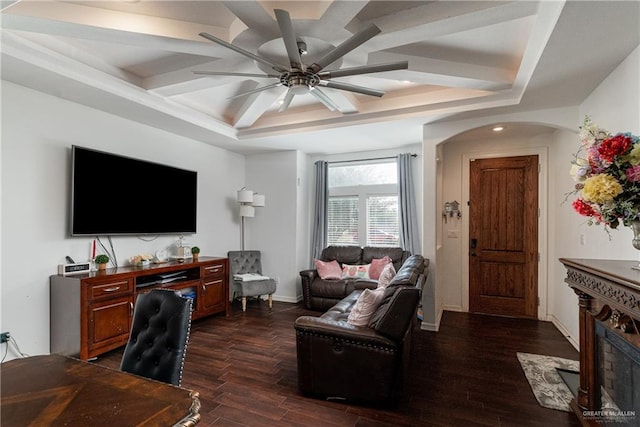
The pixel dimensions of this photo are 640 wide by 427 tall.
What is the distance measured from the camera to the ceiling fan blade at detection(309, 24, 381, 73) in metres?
1.83

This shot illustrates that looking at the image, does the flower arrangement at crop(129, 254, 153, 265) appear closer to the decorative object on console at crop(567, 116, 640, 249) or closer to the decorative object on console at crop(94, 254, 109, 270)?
the decorative object on console at crop(94, 254, 109, 270)

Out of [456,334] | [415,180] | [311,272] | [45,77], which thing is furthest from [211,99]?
[456,334]

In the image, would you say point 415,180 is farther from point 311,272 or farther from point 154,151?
point 154,151

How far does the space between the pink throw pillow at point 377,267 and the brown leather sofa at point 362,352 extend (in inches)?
90.3

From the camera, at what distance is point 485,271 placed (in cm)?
475

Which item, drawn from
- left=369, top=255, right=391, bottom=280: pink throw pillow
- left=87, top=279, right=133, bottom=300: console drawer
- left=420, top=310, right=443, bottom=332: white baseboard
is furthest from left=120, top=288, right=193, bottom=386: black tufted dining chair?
left=369, top=255, right=391, bottom=280: pink throw pillow

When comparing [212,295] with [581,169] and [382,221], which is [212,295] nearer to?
[382,221]

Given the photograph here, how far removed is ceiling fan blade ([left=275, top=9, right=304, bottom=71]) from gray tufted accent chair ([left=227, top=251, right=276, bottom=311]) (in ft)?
11.3

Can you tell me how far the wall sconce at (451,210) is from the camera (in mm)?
4918

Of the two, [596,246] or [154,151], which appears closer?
[596,246]

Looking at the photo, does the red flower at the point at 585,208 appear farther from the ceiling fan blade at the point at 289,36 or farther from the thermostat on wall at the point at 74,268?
the thermostat on wall at the point at 74,268

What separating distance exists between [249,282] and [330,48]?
355 centimetres

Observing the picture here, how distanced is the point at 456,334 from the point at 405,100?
2.91 m

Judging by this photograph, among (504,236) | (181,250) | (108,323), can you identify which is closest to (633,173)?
(504,236)
